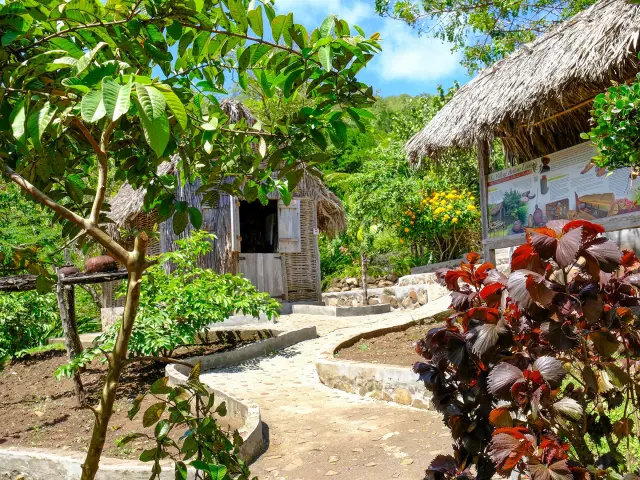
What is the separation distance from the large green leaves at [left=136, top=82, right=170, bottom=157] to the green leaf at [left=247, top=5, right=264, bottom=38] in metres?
0.71

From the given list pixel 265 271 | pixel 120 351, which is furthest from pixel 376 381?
pixel 265 271

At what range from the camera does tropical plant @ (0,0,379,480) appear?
128cm

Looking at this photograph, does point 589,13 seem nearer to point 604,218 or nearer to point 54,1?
point 604,218

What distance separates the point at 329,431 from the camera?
4.81 meters

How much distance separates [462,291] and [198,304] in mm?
5604

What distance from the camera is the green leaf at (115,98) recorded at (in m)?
0.96

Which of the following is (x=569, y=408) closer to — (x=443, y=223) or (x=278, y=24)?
(x=278, y=24)

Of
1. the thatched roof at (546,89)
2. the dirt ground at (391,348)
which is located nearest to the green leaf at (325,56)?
the dirt ground at (391,348)

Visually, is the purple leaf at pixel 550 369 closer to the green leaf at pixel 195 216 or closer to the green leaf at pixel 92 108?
the green leaf at pixel 195 216

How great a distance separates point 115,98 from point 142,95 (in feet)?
0.19

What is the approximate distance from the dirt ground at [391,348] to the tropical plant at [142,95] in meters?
4.81

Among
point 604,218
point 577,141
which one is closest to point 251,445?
point 604,218

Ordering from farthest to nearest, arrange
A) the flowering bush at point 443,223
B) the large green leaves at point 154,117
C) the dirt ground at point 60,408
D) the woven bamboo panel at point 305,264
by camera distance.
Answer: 1. the flowering bush at point 443,223
2. the woven bamboo panel at point 305,264
3. the dirt ground at point 60,408
4. the large green leaves at point 154,117

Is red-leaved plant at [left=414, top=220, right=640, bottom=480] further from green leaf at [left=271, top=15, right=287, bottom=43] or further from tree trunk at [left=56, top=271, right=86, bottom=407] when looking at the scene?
tree trunk at [left=56, top=271, right=86, bottom=407]
